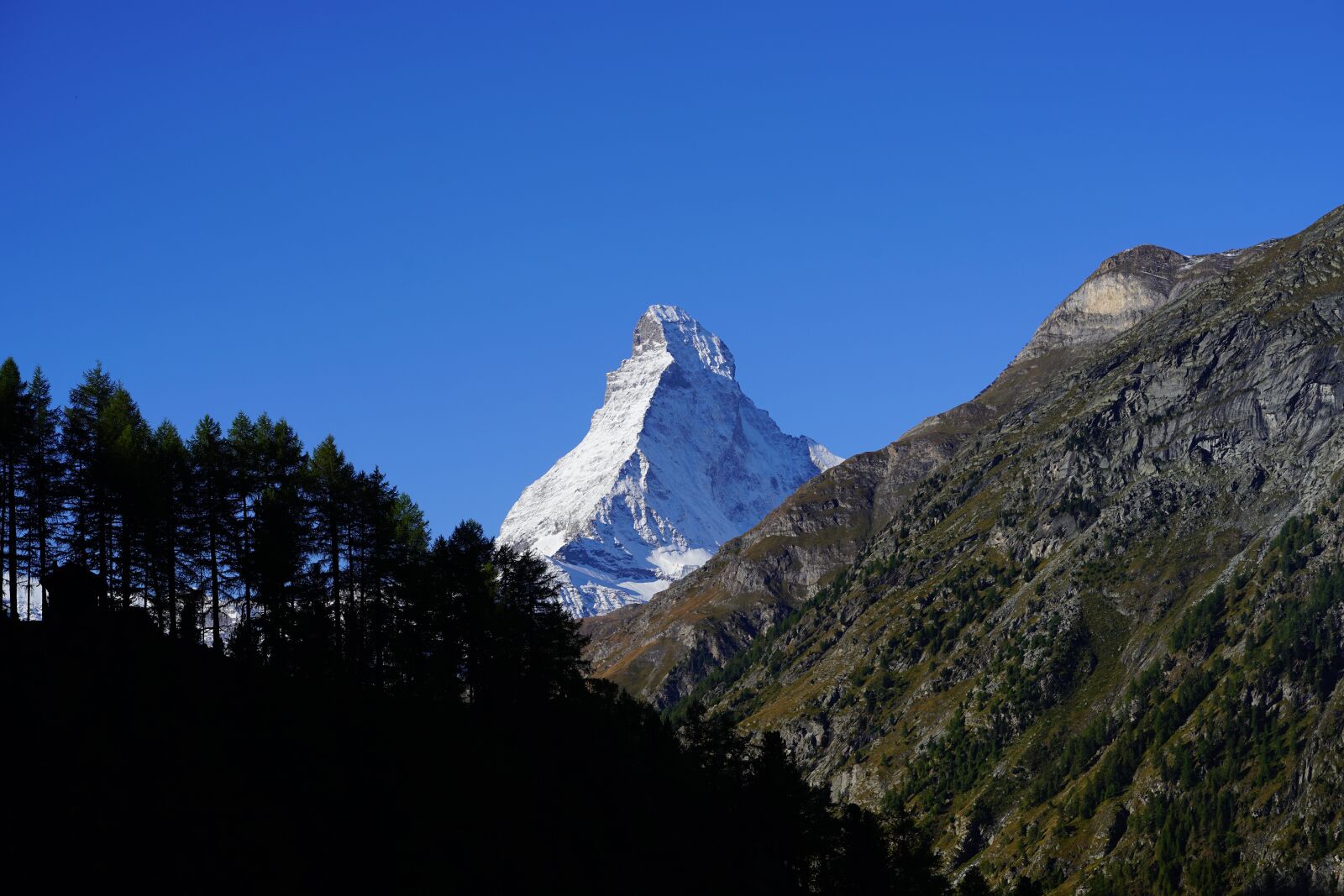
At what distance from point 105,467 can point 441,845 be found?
3040 cm

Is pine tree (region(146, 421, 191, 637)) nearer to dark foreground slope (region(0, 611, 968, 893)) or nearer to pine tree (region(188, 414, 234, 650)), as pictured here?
pine tree (region(188, 414, 234, 650))

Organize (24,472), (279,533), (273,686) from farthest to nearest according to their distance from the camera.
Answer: (279,533) → (24,472) → (273,686)

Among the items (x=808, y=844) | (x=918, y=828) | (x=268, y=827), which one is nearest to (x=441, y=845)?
(x=268, y=827)

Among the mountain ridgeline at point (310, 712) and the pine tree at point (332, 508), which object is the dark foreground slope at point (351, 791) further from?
the pine tree at point (332, 508)

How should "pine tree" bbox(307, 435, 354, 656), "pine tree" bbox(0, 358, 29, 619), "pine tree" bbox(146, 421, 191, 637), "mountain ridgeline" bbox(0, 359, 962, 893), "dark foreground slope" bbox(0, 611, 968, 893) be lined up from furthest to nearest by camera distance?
"pine tree" bbox(307, 435, 354, 656), "pine tree" bbox(146, 421, 191, 637), "pine tree" bbox(0, 358, 29, 619), "mountain ridgeline" bbox(0, 359, 962, 893), "dark foreground slope" bbox(0, 611, 968, 893)

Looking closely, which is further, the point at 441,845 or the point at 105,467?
the point at 105,467

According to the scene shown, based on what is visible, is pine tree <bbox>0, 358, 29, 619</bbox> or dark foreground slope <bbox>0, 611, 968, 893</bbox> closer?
dark foreground slope <bbox>0, 611, 968, 893</bbox>

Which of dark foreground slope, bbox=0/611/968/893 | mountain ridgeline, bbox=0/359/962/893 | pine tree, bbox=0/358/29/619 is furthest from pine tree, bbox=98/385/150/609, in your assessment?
dark foreground slope, bbox=0/611/968/893

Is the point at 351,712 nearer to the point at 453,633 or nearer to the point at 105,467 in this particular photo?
the point at 453,633

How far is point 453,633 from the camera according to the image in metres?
87.2

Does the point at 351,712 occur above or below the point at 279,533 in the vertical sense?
below

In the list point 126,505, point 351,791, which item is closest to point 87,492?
point 126,505

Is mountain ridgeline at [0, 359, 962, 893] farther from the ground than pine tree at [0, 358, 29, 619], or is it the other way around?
pine tree at [0, 358, 29, 619]

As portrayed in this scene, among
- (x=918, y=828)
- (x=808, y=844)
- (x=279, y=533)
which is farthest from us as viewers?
(x=918, y=828)
